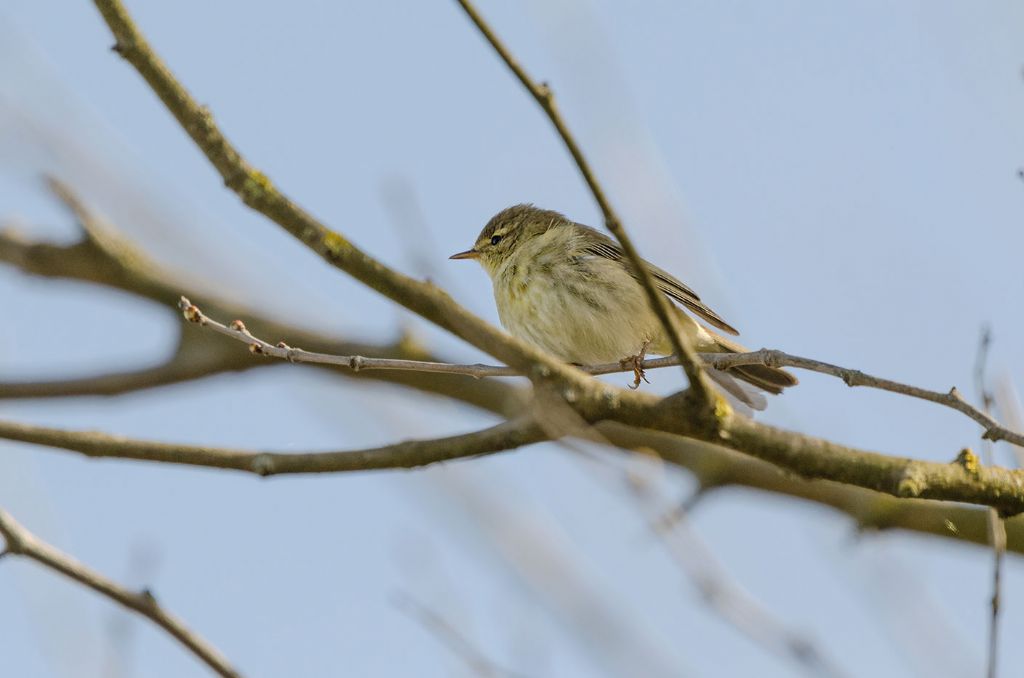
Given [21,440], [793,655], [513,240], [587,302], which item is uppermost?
[513,240]

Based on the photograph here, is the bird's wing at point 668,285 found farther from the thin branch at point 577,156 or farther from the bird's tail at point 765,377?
the thin branch at point 577,156

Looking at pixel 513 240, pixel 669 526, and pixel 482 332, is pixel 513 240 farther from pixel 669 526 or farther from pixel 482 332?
pixel 482 332

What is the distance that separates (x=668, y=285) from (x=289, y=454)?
2.85 meters

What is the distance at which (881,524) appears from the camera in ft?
17.7

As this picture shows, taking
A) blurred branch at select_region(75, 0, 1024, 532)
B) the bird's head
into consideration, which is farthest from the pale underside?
blurred branch at select_region(75, 0, 1024, 532)

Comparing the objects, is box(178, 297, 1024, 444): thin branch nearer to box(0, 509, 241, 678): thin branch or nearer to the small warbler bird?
box(0, 509, 241, 678): thin branch

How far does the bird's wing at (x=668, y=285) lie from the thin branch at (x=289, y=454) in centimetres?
211

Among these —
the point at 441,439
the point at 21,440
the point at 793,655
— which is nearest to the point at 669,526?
the point at 793,655

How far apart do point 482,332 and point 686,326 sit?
305 cm

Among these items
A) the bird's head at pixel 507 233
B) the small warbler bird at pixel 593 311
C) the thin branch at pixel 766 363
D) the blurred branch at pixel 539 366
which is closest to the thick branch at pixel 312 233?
the blurred branch at pixel 539 366

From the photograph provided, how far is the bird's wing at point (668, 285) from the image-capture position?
5.62 meters

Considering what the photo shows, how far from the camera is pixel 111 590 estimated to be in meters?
3.70

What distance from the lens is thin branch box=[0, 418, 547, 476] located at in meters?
3.45

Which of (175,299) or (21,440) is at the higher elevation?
(175,299)
